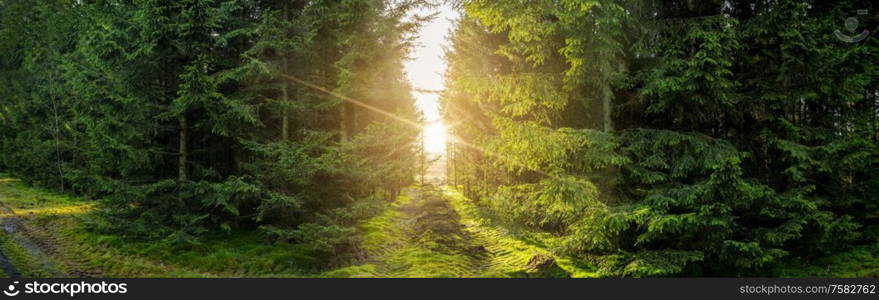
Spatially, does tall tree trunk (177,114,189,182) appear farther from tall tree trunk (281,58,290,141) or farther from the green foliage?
tall tree trunk (281,58,290,141)

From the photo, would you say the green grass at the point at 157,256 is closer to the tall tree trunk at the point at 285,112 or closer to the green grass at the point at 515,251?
the tall tree trunk at the point at 285,112

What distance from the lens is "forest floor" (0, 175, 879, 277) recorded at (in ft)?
27.8

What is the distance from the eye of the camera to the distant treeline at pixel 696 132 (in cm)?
745

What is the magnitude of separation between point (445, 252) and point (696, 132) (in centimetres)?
688

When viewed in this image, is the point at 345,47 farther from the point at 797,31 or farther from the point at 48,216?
the point at 48,216

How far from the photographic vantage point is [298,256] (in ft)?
33.1

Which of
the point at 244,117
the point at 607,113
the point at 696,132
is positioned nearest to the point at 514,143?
the point at 607,113

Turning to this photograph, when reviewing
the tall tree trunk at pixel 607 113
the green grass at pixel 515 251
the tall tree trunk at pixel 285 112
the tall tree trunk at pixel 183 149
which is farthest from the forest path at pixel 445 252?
the tall tree trunk at pixel 183 149

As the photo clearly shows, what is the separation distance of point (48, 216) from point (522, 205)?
17.8 m

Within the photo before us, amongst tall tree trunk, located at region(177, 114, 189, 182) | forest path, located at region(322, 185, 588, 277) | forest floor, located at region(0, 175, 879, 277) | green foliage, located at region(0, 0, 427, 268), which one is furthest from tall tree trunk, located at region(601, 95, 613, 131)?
tall tree trunk, located at region(177, 114, 189, 182)

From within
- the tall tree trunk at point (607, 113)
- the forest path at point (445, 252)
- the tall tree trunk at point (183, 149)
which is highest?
the tall tree trunk at point (607, 113)

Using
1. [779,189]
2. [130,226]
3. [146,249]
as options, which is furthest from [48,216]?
[779,189]

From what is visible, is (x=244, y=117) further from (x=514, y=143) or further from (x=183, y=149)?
(x=514, y=143)

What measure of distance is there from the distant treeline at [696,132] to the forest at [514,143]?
56 millimetres
